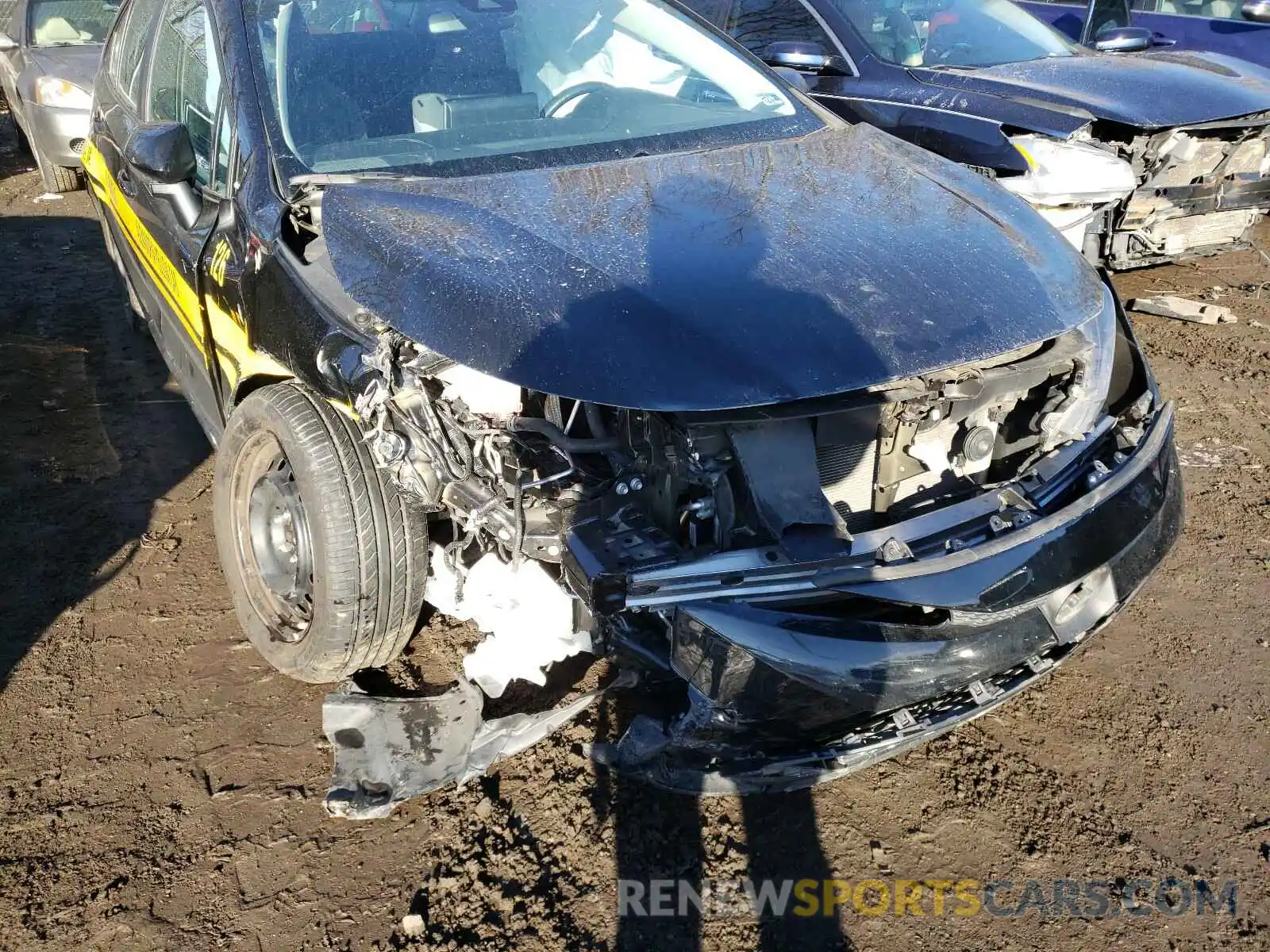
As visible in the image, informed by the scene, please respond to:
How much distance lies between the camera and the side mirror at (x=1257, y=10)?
6.31 meters

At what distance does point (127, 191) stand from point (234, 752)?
2257mm

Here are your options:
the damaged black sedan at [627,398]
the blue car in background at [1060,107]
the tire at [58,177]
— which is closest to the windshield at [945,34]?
the blue car in background at [1060,107]

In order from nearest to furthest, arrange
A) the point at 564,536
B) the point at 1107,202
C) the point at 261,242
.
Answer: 1. the point at 564,536
2. the point at 261,242
3. the point at 1107,202

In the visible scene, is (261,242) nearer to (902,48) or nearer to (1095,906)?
(1095,906)

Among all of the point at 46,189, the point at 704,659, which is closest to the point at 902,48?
the point at 704,659

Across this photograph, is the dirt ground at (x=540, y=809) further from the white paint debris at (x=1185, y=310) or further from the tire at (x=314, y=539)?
the white paint debris at (x=1185, y=310)

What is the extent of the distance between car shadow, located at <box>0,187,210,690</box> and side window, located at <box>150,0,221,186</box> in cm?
143

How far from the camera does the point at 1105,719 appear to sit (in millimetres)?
2750

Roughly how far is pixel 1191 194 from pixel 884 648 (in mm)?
4480

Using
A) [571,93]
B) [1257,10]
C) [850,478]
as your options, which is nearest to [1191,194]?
[1257,10]

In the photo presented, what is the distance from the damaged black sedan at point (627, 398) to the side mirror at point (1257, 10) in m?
4.90

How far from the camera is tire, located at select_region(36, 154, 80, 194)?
747 centimetres

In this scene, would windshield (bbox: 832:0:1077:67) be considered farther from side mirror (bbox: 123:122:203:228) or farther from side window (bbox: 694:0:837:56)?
side mirror (bbox: 123:122:203:228)

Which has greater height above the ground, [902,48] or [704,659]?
[902,48]
